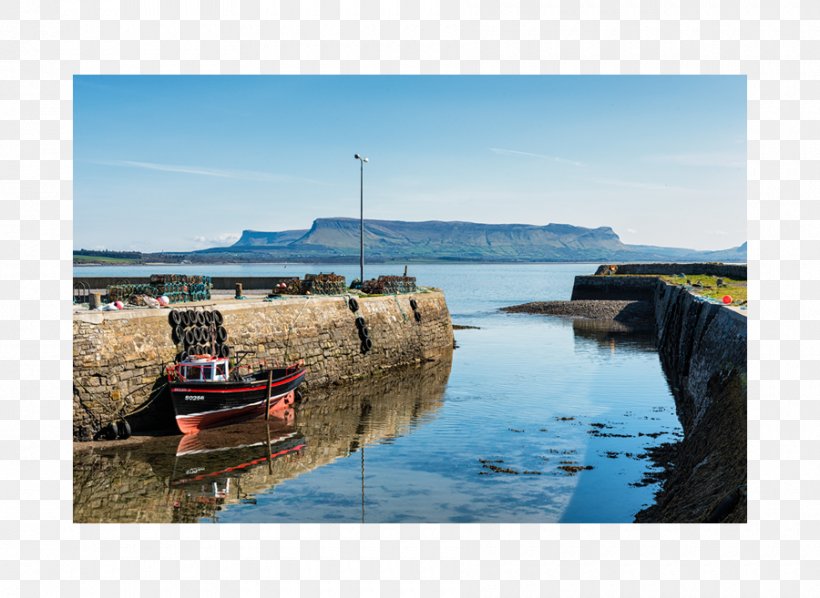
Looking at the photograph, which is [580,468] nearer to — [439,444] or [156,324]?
[439,444]

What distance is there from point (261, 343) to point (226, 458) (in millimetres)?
8874

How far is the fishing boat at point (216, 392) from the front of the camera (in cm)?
2503

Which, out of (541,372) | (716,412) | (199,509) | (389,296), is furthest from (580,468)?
(389,296)

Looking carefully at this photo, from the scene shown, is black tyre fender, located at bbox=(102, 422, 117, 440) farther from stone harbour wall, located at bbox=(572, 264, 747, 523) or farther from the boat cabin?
stone harbour wall, located at bbox=(572, 264, 747, 523)

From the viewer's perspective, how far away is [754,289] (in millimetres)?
11633

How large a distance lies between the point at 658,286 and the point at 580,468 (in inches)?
2338

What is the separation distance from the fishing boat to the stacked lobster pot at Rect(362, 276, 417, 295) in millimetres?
16133

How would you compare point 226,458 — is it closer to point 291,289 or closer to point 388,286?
point 291,289

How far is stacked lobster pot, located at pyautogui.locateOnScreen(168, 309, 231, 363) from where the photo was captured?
27281mm

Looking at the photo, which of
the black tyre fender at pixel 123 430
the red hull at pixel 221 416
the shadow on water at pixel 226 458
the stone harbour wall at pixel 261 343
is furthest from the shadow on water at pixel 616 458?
the black tyre fender at pixel 123 430

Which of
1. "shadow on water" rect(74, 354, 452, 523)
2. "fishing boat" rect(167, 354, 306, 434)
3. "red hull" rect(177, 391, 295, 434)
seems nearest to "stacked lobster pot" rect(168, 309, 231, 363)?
"fishing boat" rect(167, 354, 306, 434)

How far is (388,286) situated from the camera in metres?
45.0

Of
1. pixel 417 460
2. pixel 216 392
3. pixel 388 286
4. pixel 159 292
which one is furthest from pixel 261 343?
pixel 388 286

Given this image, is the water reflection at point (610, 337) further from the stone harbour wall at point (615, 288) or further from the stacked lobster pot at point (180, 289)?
the stacked lobster pot at point (180, 289)
